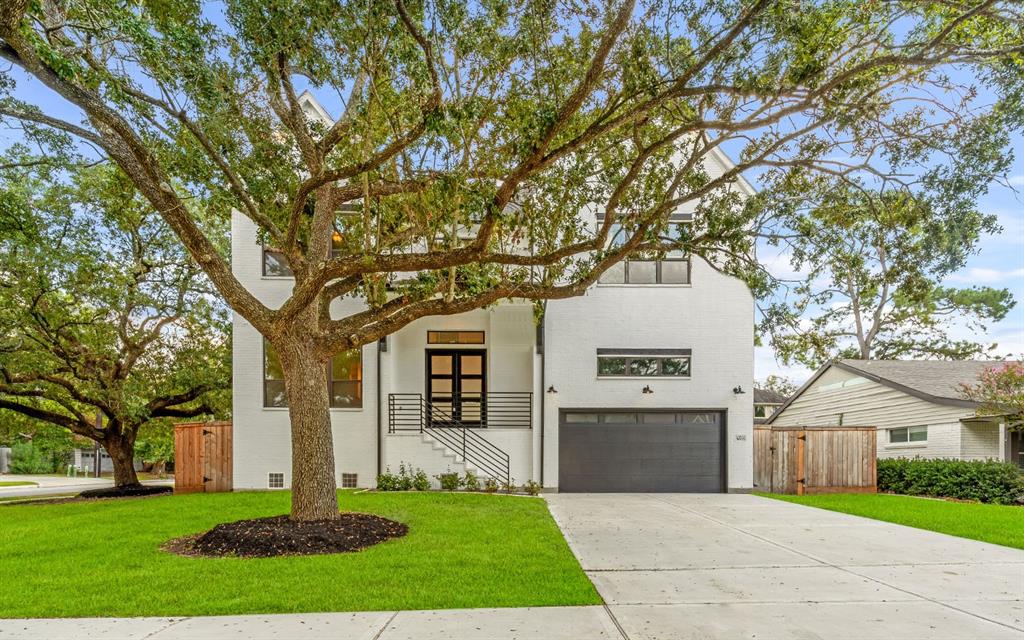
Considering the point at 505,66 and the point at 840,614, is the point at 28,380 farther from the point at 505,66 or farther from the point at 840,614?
the point at 840,614

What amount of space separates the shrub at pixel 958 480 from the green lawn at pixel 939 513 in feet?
3.03

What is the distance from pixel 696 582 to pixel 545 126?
466cm

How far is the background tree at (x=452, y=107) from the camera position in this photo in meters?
5.75

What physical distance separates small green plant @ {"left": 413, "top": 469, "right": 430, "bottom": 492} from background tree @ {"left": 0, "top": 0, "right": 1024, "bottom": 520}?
14.7ft

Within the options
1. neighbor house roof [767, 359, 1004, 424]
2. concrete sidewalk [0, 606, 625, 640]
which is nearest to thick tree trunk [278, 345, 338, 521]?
concrete sidewalk [0, 606, 625, 640]

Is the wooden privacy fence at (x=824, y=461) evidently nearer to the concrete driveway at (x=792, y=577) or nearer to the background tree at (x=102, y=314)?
the concrete driveway at (x=792, y=577)

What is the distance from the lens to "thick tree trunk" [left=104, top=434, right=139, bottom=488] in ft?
50.3

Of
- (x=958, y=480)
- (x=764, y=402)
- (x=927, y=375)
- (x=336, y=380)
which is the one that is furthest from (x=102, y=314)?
(x=764, y=402)

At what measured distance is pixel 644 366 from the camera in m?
12.8

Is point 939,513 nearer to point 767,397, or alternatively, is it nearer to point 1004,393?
point 1004,393

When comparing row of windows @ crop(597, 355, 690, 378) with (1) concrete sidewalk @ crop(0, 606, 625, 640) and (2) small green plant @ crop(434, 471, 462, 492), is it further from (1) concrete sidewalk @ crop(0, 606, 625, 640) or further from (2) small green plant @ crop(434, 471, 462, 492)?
(1) concrete sidewalk @ crop(0, 606, 625, 640)

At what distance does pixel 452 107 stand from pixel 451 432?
826 cm

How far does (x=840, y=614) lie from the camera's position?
454cm

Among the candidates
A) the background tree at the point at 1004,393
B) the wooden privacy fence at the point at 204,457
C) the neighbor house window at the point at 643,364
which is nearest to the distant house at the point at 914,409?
the background tree at the point at 1004,393
